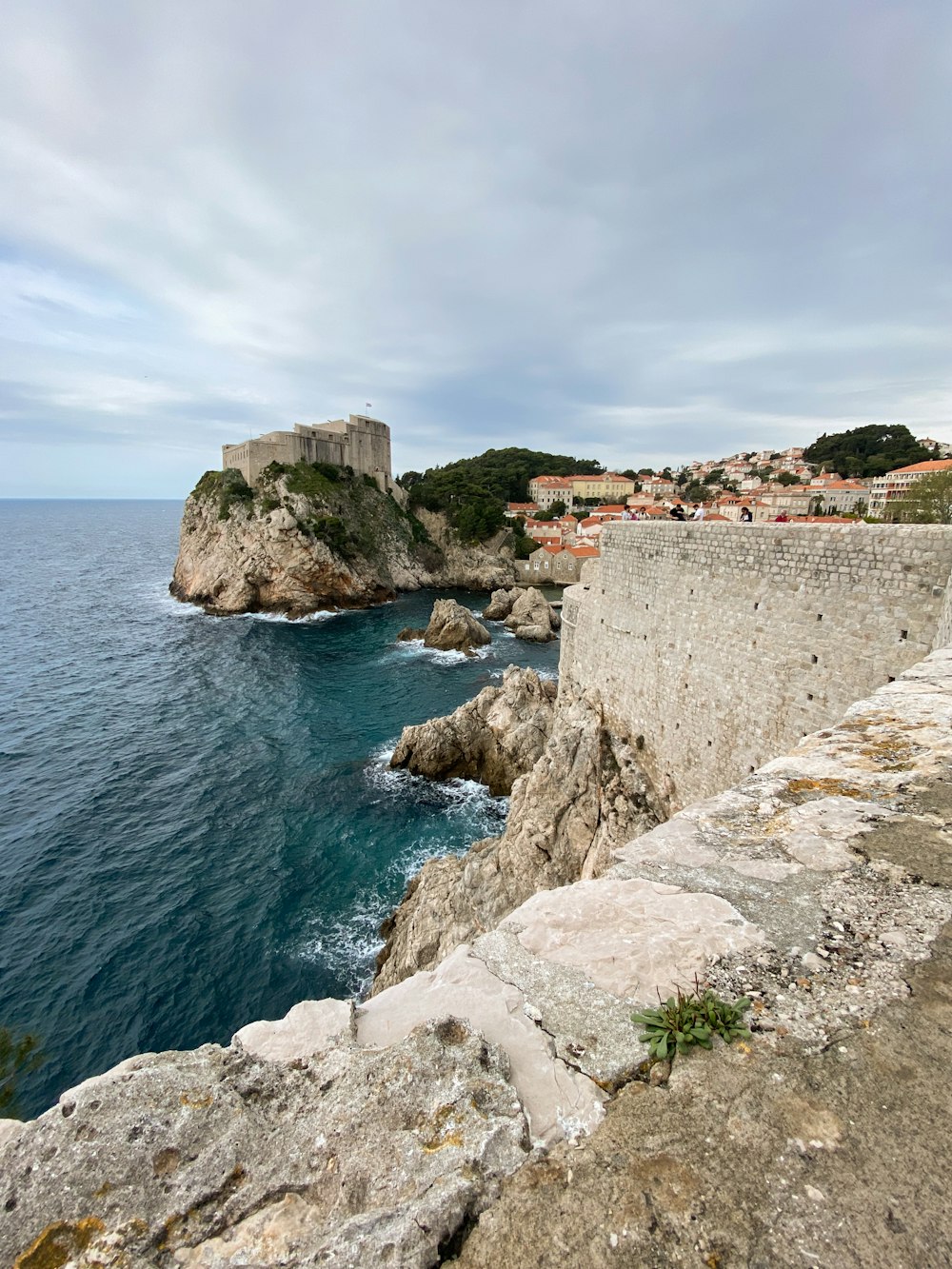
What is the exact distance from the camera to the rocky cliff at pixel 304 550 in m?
45.0

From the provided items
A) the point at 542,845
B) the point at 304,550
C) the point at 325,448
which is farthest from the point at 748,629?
the point at 325,448

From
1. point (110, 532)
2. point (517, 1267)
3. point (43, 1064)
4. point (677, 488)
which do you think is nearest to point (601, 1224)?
point (517, 1267)

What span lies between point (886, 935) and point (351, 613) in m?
44.2

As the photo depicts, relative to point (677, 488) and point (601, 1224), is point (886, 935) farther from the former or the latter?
point (677, 488)

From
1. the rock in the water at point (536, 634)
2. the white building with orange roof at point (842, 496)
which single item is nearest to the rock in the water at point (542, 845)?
the rock in the water at point (536, 634)

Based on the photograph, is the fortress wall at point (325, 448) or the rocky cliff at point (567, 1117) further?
the fortress wall at point (325, 448)

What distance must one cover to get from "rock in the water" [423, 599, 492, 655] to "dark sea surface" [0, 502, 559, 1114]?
1191 millimetres

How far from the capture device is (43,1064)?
988 cm

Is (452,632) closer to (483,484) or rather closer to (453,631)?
(453,631)

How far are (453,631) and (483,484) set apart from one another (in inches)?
2176

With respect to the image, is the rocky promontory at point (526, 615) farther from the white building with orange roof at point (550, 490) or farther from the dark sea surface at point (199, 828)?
the white building with orange roof at point (550, 490)

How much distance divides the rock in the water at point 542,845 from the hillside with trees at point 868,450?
7667 cm

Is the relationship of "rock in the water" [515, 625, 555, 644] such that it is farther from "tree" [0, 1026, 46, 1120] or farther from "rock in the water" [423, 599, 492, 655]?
"tree" [0, 1026, 46, 1120]

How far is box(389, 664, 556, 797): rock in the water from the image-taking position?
18750 millimetres
